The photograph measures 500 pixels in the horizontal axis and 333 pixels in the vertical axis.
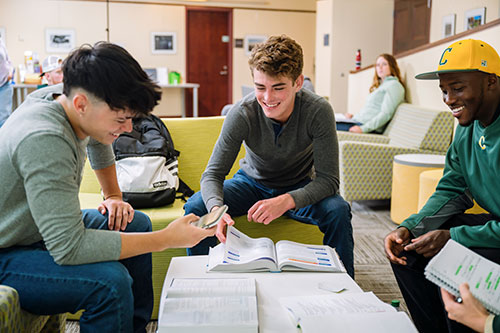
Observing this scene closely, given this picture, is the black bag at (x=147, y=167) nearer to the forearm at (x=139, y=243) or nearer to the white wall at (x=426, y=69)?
the forearm at (x=139, y=243)

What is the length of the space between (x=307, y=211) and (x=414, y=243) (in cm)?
56

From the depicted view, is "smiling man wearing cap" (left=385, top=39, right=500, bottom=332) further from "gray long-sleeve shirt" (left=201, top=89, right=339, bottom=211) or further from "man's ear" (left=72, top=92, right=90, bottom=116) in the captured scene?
"man's ear" (left=72, top=92, right=90, bottom=116)

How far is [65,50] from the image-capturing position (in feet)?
30.2

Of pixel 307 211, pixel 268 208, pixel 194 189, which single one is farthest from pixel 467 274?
pixel 194 189

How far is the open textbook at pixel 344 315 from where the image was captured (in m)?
1.22

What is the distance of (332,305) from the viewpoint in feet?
4.37

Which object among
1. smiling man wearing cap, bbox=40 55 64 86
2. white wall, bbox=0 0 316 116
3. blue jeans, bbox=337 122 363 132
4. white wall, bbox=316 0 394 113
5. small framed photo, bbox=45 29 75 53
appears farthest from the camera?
small framed photo, bbox=45 29 75 53

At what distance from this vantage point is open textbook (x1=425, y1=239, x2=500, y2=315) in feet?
4.06

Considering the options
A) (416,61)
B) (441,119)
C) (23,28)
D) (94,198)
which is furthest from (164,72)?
(94,198)

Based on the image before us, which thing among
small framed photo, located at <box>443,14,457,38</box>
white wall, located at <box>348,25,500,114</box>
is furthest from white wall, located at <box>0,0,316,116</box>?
white wall, located at <box>348,25,500,114</box>

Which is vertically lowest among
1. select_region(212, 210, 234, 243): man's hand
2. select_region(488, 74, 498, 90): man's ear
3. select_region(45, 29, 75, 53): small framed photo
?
select_region(212, 210, 234, 243): man's hand

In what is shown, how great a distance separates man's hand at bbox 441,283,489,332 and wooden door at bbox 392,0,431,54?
6520 millimetres

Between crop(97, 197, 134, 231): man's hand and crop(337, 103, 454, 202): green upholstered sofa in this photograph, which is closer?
crop(97, 197, 134, 231): man's hand

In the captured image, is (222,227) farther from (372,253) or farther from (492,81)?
(372,253)
